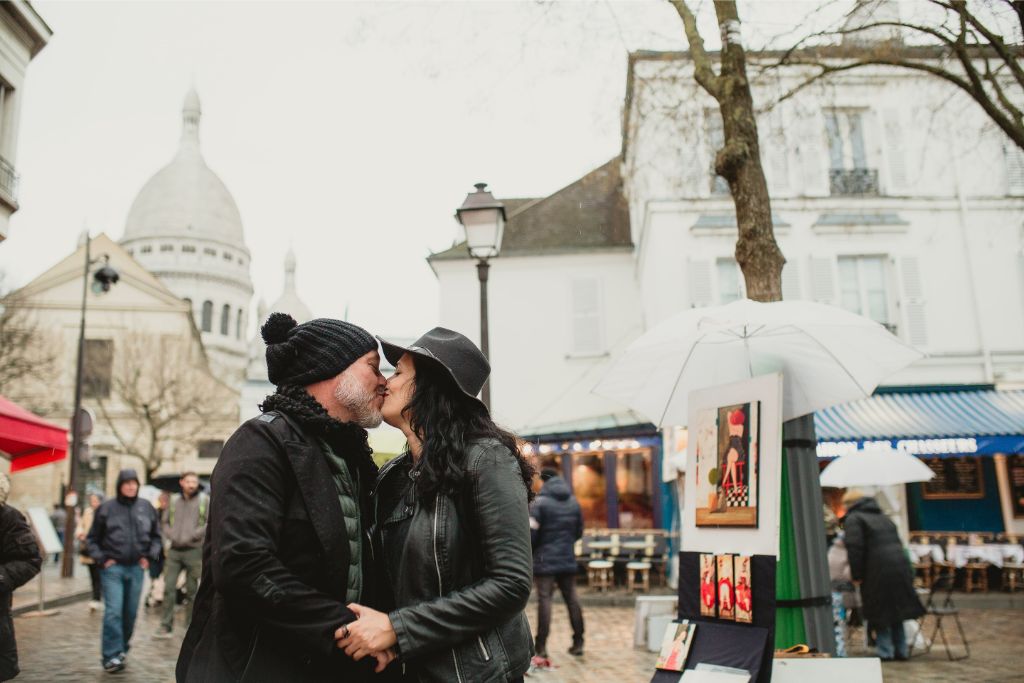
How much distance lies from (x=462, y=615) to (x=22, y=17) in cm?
1540

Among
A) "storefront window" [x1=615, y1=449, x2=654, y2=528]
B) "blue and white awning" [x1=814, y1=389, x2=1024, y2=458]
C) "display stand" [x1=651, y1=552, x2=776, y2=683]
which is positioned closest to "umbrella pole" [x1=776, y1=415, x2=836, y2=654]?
"display stand" [x1=651, y1=552, x2=776, y2=683]

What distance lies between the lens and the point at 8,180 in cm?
1373

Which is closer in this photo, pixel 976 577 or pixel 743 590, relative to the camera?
pixel 743 590

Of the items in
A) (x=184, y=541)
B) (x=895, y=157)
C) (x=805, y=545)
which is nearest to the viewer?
(x=805, y=545)

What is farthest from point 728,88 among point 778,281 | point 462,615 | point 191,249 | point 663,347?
point 191,249

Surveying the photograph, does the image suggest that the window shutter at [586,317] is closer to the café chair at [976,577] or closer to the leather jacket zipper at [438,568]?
the café chair at [976,577]

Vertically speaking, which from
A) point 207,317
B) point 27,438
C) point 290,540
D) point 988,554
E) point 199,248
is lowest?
point 988,554

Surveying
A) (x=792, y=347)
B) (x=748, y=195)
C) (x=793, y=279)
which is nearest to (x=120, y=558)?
(x=792, y=347)

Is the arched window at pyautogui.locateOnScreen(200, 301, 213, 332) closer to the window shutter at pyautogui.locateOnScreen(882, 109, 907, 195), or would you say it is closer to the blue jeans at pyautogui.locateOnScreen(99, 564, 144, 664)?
the window shutter at pyautogui.locateOnScreen(882, 109, 907, 195)

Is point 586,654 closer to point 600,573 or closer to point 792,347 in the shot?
point 792,347

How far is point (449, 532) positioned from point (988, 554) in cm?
1440

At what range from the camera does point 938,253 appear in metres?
17.3

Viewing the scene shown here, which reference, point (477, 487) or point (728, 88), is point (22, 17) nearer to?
point (728, 88)

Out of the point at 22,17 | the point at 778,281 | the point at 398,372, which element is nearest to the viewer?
the point at 398,372
